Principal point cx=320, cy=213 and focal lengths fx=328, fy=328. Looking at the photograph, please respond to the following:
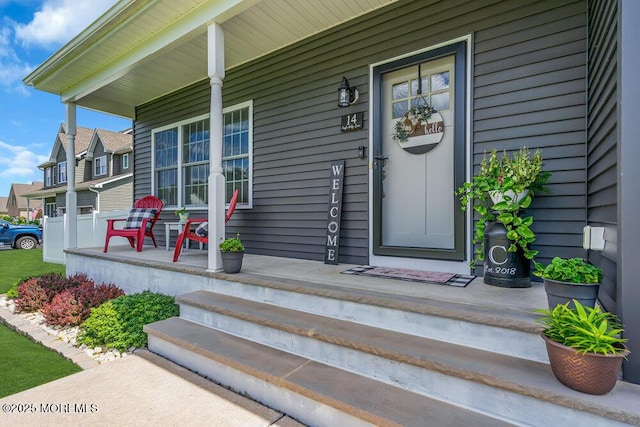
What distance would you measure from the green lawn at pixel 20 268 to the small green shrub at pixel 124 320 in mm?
3352

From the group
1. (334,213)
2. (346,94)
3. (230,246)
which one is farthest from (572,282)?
(346,94)

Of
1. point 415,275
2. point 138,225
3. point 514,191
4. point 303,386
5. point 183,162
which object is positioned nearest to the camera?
point 303,386

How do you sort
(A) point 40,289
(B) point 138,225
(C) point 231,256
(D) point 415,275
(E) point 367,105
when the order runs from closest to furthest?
(D) point 415,275 < (C) point 231,256 < (E) point 367,105 < (A) point 40,289 < (B) point 138,225

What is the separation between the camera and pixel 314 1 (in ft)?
10.7

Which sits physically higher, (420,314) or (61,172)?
(61,172)

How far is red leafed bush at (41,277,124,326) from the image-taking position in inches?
129

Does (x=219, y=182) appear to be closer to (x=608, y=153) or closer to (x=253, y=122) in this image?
(x=253, y=122)

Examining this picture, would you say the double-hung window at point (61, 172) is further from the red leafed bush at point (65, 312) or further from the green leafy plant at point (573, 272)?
the green leafy plant at point (573, 272)

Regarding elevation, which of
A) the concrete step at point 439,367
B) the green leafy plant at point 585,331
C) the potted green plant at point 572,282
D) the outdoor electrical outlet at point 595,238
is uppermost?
the outdoor electrical outlet at point 595,238

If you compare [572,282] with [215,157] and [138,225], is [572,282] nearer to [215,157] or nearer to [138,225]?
[215,157]

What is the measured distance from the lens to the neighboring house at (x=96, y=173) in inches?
540

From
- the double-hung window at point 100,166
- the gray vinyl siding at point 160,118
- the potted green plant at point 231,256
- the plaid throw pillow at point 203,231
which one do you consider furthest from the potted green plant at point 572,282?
the double-hung window at point 100,166

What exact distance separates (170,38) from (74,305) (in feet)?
9.71

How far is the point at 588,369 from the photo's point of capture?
1243 mm
